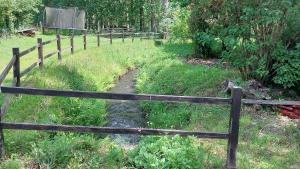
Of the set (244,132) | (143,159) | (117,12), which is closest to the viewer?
(143,159)

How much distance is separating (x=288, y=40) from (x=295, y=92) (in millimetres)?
1350

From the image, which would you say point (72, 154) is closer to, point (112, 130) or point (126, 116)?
point (112, 130)

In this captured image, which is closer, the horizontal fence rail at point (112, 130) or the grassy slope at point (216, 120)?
the horizontal fence rail at point (112, 130)

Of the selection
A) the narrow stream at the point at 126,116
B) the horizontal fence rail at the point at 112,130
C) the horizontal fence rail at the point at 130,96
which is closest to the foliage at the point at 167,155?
the horizontal fence rail at the point at 112,130

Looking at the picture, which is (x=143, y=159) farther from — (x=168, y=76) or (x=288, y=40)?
(x=168, y=76)

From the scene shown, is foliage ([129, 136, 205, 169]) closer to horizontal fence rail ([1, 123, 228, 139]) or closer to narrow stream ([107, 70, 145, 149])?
horizontal fence rail ([1, 123, 228, 139])

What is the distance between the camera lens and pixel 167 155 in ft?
20.2

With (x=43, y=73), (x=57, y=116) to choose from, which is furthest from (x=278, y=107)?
(x=43, y=73)

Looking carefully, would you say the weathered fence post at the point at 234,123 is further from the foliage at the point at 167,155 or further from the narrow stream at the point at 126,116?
the narrow stream at the point at 126,116

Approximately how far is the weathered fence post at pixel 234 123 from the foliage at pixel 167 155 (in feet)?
1.46

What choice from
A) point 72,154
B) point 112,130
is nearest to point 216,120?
point 112,130

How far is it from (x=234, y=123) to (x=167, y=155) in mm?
1078

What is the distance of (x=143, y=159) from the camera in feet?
20.2

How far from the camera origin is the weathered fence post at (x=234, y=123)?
601 cm
